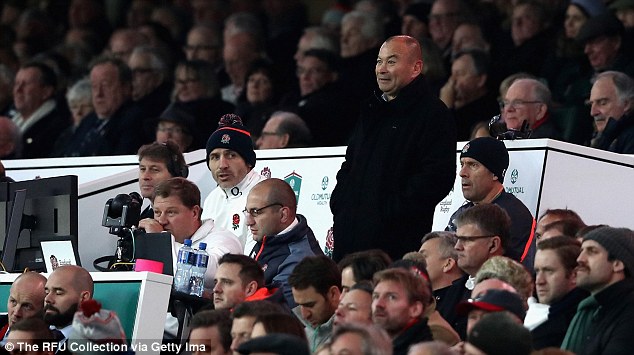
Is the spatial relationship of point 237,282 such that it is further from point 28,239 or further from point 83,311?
point 28,239

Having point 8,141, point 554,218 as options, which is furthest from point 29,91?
point 554,218

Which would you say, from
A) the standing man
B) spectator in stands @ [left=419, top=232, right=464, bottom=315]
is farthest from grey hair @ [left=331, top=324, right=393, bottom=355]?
the standing man

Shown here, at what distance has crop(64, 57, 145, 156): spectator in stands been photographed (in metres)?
15.6

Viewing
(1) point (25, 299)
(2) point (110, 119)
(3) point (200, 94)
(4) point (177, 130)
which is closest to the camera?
(1) point (25, 299)

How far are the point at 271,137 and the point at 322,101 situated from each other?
4.53ft

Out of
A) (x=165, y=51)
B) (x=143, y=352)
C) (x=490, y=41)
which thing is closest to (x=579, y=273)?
(x=143, y=352)

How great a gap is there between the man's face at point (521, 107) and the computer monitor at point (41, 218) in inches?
127

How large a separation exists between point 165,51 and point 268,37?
1.64 metres

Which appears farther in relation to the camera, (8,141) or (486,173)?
(8,141)

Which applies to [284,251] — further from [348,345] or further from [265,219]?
[348,345]

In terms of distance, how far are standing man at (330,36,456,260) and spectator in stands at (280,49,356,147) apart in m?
3.76

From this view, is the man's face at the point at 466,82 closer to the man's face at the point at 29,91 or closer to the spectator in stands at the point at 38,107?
the spectator in stands at the point at 38,107

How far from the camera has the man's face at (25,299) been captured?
10.2 metres

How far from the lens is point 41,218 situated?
1142 centimetres
